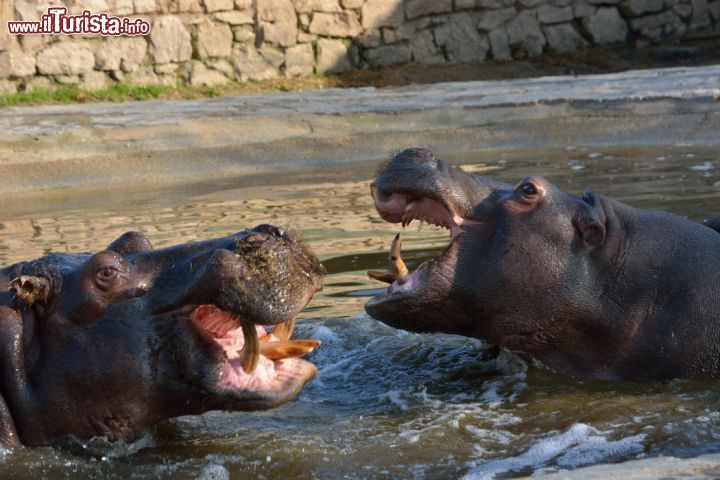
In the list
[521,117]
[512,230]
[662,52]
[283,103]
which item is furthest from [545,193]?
[662,52]

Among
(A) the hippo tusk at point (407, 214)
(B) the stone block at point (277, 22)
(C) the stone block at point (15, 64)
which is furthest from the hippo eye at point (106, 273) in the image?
(B) the stone block at point (277, 22)

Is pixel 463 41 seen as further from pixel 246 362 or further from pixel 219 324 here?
pixel 246 362

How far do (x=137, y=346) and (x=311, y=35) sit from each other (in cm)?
1249

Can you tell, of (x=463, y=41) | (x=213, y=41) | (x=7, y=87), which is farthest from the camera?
(x=463, y=41)

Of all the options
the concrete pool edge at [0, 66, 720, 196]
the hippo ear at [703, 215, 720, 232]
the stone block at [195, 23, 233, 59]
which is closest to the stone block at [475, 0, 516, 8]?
the stone block at [195, 23, 233, 59]

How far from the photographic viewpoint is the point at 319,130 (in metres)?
9.81

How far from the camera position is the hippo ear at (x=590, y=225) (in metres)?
4.14

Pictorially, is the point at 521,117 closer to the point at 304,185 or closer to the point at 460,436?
the point at 304,185

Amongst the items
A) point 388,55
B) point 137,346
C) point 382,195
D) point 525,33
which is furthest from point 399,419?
point 525,33

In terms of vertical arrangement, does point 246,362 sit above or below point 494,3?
below

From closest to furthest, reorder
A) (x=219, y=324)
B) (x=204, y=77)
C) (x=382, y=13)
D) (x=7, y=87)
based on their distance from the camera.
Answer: (x=219, y=324) < (x=7, y=87) < (x=204, y=77) < (x=382, y=13)

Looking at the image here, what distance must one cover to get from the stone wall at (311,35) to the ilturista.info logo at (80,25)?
0.07 metres

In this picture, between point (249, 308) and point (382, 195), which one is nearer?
point (249, 308)

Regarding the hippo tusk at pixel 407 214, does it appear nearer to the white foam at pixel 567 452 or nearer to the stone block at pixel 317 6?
the white foam at pixel 567 452
